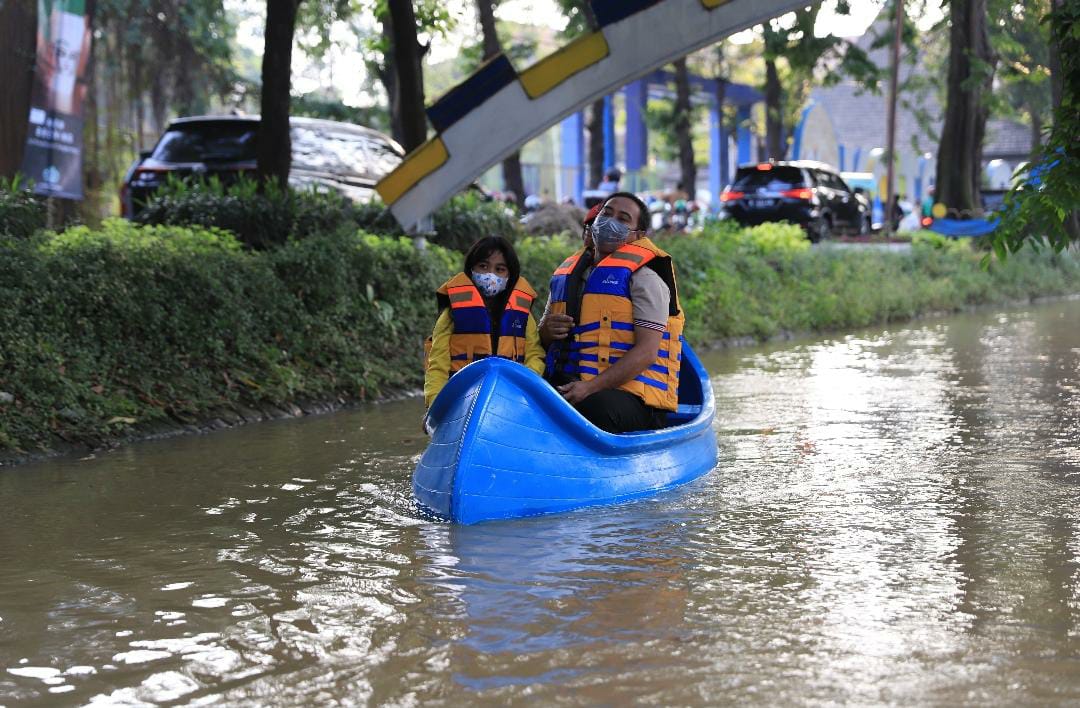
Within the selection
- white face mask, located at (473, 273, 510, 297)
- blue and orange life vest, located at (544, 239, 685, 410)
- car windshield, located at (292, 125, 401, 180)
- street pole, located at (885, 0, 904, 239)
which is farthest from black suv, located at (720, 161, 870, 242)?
white face mask, located at (473, 273, 510, 297)

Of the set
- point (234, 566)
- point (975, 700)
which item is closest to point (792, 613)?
point (975, 700)

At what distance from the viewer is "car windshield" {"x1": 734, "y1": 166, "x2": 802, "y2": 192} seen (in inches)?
1053

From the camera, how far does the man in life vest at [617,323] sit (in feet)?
23.8

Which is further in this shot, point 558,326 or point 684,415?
point 684,415

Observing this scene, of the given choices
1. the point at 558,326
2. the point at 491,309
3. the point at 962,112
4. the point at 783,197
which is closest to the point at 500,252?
the point at 491,309

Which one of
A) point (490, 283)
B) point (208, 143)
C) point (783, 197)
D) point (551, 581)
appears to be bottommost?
point (551, 581)

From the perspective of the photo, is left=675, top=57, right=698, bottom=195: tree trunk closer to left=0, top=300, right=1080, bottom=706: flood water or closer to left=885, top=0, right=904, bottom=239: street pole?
left=885, top=0, right=904, bottom=239: street pole

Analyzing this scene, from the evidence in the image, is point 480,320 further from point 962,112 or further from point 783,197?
point 962,112

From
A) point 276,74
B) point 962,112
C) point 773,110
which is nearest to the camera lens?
point 276,74

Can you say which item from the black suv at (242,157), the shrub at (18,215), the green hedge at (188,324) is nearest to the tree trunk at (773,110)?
the black suv at (242,157)

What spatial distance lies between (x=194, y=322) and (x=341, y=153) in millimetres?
6316

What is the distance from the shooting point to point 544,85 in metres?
11.8

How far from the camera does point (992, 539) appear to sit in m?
6.45

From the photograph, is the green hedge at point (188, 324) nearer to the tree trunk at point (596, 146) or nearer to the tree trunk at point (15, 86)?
the tree trunk at point (15, 86)
